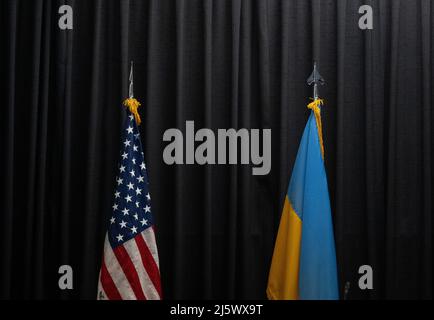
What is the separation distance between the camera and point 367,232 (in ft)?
10.9

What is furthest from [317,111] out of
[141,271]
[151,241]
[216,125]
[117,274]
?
[117,274]

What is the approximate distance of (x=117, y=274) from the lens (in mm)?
2977

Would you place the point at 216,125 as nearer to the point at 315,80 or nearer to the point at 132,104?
the point at 132,104

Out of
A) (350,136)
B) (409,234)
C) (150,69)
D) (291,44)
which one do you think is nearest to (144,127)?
(150,69)

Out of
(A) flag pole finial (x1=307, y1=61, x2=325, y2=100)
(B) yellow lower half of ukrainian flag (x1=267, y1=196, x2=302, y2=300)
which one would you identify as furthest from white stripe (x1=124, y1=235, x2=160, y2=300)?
(A) flag pole finial (x1=307, y1=61, x2=325, y2=100)

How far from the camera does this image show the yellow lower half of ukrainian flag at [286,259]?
304 centimetres

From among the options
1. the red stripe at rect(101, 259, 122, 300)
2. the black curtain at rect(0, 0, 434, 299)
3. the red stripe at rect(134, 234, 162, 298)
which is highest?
the black curtain at rect(0, 0, 434, 299)

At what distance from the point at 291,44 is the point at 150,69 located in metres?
0.94

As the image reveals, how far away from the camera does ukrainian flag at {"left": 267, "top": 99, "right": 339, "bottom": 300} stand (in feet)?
9.86

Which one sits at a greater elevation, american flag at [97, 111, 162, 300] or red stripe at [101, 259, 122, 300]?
american flag at [97, 111, 162, 300]

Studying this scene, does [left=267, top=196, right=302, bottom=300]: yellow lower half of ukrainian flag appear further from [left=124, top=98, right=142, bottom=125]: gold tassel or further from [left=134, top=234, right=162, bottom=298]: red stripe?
[left=124, top=98, right=142, bottom=125]: gold tassel

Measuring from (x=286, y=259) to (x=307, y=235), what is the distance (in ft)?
0.62

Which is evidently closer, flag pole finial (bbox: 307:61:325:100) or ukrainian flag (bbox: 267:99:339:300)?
ukrainian flag (bbox: 267:99:339:300)

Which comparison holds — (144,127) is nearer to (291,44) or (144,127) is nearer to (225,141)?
(225,141)
